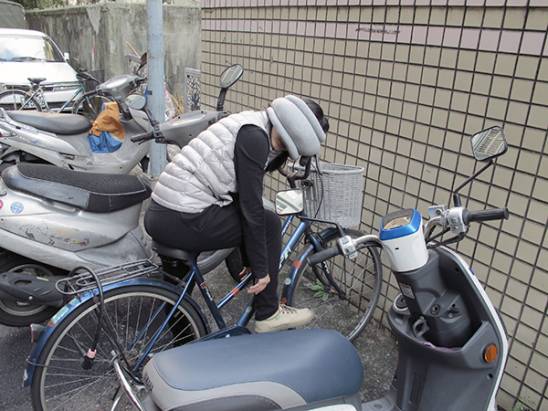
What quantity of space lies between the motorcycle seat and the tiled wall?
5.35 feet

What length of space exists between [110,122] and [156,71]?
844 millimetres

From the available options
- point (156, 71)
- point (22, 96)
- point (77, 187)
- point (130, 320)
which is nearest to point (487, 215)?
point (130, 320)

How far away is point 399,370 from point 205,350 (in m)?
0.88

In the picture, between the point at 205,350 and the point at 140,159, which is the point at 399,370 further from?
the point at 140,159

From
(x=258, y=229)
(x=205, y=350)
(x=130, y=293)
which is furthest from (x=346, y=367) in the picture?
(x=130, y=293)

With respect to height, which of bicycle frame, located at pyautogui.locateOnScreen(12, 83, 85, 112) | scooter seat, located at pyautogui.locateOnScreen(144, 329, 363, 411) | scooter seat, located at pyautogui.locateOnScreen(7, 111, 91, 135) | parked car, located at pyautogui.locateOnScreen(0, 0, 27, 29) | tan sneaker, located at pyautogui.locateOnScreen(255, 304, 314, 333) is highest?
parked car, located at pyautogui.locateOnScreen(0, 0, 27, 29)

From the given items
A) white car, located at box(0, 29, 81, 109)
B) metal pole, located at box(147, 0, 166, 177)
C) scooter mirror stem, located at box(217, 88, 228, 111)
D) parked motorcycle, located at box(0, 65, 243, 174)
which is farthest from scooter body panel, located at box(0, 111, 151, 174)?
white car, located at box(0, 29, 81, 109)

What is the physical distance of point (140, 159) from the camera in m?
5.43

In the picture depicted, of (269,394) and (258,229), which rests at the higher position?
(258,229)

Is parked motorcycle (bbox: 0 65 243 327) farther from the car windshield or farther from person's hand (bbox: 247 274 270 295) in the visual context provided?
the car windshield

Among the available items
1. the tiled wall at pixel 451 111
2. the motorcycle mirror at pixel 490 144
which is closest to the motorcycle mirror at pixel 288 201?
the tiled wall at pixel 451 111

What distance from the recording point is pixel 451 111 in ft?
9.27

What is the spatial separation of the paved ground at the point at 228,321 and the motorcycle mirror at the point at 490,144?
5.64 ft

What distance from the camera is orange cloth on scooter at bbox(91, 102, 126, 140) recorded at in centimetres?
506
